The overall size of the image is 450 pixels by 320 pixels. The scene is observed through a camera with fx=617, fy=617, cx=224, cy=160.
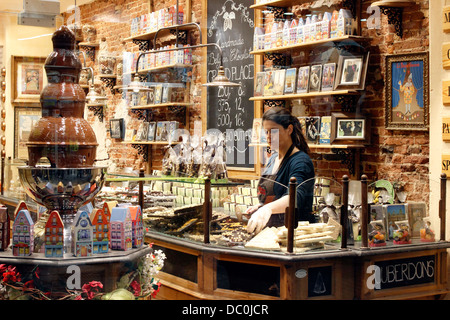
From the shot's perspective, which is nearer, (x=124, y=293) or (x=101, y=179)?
(x=124, y=293)

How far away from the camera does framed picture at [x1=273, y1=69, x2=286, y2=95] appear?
399 cm

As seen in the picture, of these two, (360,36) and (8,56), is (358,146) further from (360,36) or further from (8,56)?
(8,56)

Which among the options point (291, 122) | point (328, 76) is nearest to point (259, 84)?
point (328, 76)

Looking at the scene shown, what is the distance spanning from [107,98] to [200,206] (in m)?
0.86

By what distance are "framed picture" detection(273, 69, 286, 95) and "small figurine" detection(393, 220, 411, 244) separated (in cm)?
127

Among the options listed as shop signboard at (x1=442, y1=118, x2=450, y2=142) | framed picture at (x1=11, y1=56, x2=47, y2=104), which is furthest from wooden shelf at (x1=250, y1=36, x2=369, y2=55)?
framed picture at (x1=11, y1=56, x2=47, y2=104)

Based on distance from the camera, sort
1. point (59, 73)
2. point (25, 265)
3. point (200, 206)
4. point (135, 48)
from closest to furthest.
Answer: point (25, 265)
point (59, 73)
point (200, 206)
point (135, 48)

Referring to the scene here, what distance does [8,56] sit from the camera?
2.72 m

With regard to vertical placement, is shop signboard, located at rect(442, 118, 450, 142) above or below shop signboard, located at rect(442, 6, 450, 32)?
below

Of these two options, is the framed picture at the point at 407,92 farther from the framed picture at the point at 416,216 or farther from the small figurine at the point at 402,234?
the small figurine at the point at 402,234

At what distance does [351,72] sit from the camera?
3.75 meters

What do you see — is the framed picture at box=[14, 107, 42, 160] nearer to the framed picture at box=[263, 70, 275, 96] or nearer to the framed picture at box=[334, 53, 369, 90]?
the framed picture at box=[263, 70, 275, 96]

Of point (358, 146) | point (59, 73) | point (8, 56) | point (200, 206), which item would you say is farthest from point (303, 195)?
point (8, 56)

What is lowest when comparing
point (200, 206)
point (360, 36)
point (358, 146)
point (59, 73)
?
point (200, 206)
